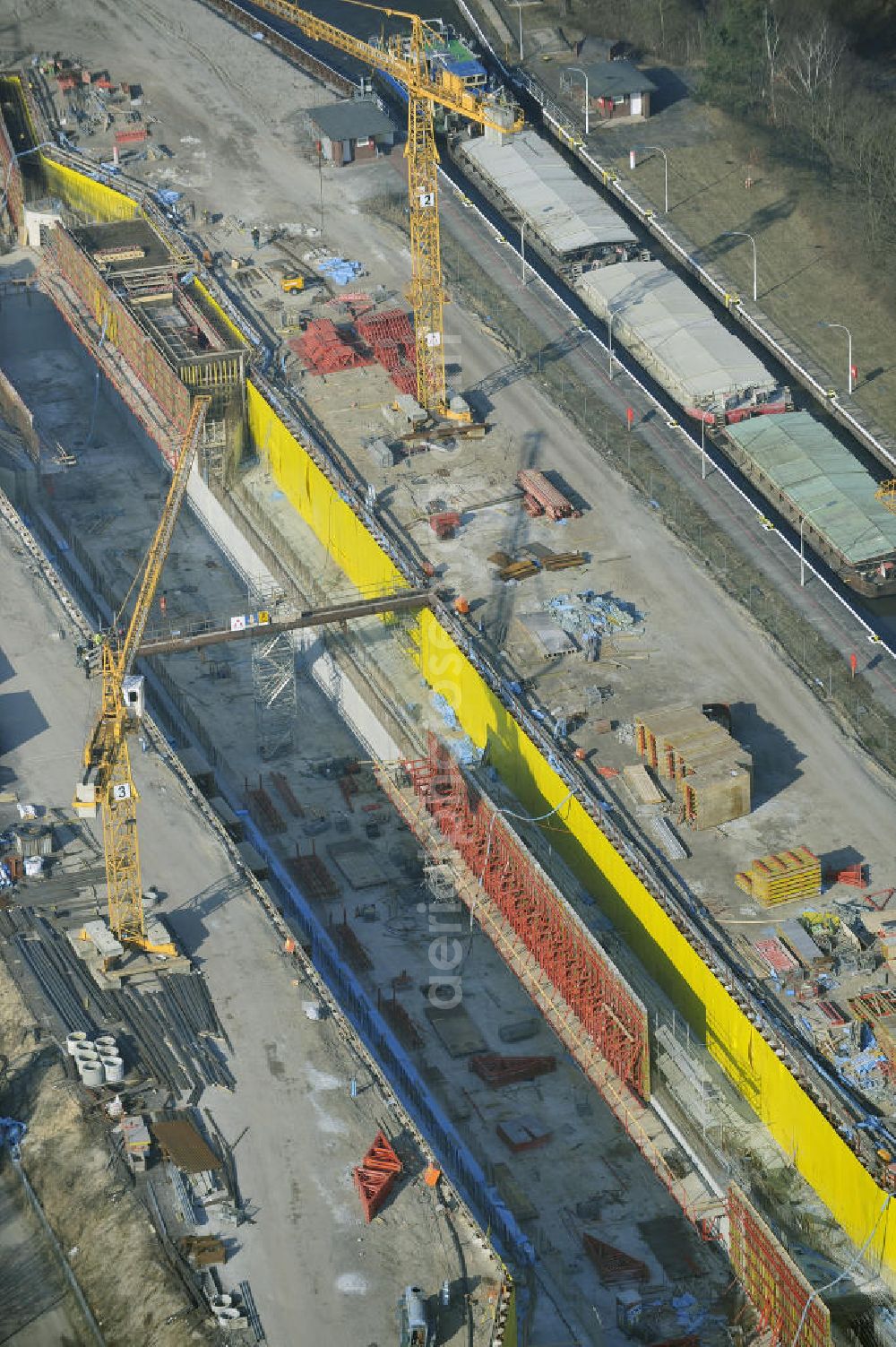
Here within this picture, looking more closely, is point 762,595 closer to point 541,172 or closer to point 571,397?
point 571,397

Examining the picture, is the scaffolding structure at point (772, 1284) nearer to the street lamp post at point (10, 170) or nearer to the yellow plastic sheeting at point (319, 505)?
the yellow plastic sheeting at point (319, 505)

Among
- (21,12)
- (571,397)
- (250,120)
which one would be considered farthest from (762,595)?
(21,12)

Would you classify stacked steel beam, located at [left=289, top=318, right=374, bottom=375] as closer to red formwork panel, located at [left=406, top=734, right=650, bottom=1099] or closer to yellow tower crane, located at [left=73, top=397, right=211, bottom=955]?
red formwork panel, located at [left=406, top=734, right=650, bottom=1099]

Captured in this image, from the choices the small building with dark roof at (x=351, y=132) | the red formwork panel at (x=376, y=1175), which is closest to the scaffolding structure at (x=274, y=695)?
the red formwork panel at (x=376, y=1175)

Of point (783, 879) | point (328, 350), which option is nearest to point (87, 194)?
point (328, 350)

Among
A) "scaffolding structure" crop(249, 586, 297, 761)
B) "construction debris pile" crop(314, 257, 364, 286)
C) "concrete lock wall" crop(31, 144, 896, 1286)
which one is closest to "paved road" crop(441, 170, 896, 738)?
"construction debris pile" crop(314, 257, 364, 286)

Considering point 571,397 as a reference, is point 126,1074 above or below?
below
